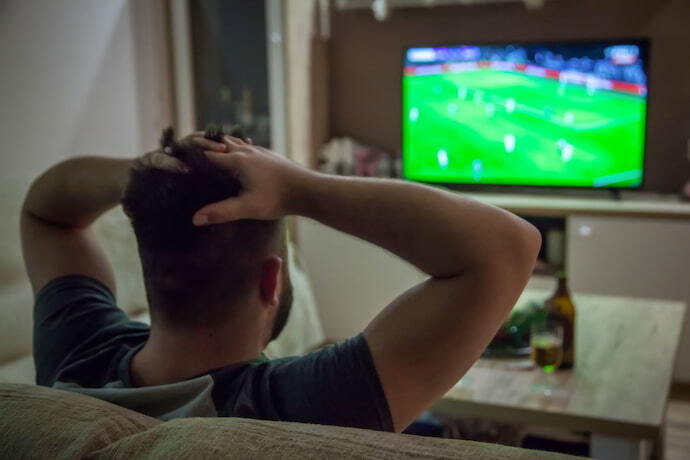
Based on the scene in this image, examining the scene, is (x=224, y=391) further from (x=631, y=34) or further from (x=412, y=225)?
(x=631, y=34)

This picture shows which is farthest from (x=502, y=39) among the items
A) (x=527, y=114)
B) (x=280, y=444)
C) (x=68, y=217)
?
(x=280, y=444)

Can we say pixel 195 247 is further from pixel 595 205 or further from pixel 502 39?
pixel 502 39

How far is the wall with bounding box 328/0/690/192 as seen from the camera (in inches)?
147

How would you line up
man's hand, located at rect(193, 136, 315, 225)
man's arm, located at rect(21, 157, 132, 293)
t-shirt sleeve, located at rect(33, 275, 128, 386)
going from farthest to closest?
1. man's arm, located at rect(21, 157, 132, 293)
2. t-shirt sleeve, located at rect(33, 275, 128, 386)
3. man's hand, located at rect(193, 136, 315, 225)

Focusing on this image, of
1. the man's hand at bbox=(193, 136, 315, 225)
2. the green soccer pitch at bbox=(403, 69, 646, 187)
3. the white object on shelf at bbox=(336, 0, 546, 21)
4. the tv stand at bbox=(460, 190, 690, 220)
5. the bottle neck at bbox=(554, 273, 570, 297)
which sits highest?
the white object on shelf at bbox=(336, 0, 546, 21)

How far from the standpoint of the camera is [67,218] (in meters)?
1.21

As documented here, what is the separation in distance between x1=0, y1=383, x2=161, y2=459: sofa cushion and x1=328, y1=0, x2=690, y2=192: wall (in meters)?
3.58

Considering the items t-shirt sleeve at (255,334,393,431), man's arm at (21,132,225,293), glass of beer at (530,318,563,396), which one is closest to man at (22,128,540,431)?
t-shirt sleeve at (255,334,393,431)

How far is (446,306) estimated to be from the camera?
2.85 ft

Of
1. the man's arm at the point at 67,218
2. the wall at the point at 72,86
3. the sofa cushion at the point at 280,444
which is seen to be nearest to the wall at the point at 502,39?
the wall at the point at 72,86

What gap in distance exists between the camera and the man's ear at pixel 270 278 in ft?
3.11

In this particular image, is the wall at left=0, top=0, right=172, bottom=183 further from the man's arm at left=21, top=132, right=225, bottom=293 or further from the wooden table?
the wooden table

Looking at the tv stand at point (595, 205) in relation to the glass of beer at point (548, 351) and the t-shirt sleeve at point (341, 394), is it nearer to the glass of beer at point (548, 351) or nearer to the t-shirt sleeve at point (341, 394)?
the glass of beer at point (548, 351)

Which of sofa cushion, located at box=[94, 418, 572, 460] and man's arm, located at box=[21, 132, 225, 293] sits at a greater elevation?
man's arm, located at box=[21, 132, 225, 293]
